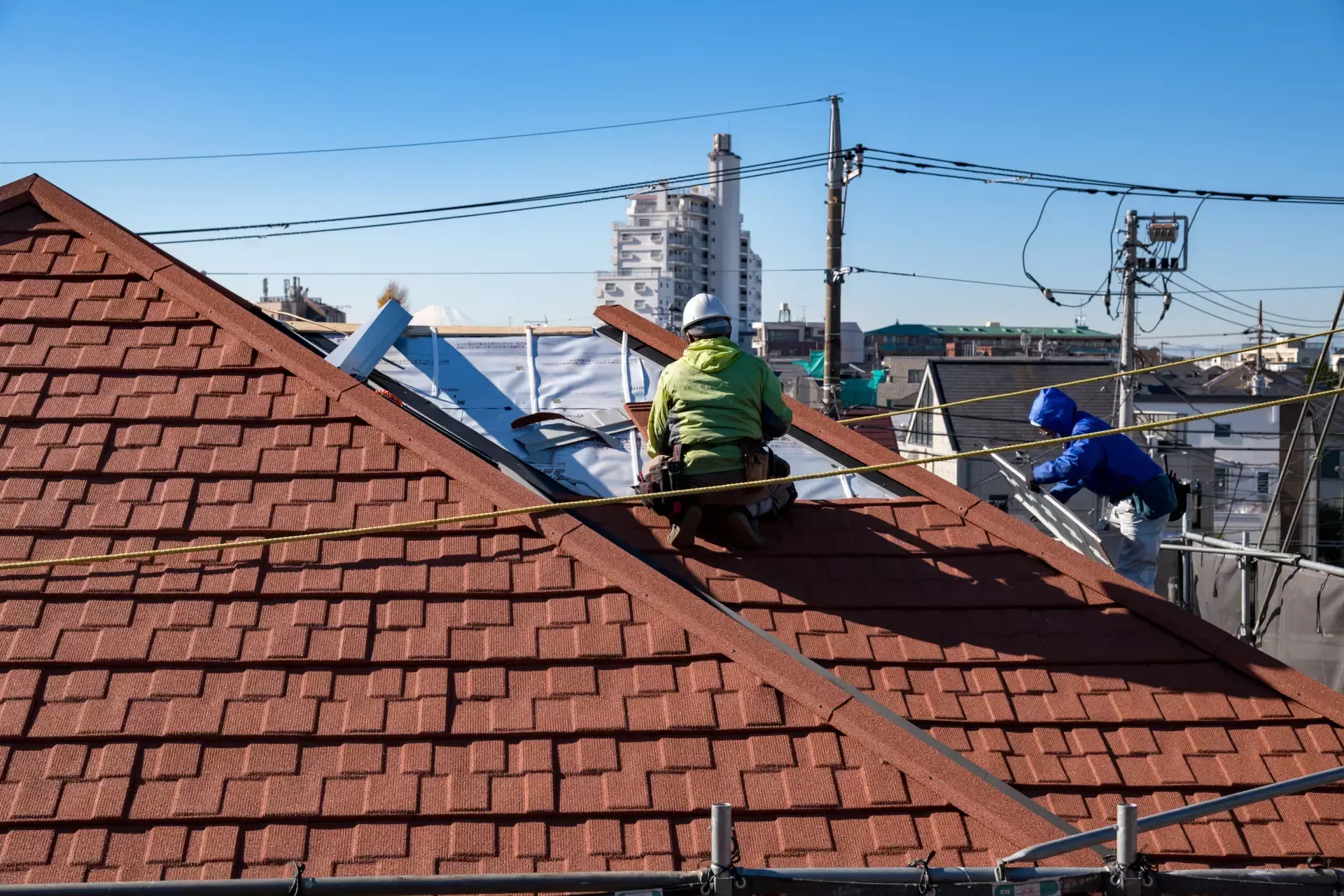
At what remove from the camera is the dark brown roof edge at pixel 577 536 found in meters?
4.04

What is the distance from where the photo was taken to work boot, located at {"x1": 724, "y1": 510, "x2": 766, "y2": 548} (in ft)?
16.5

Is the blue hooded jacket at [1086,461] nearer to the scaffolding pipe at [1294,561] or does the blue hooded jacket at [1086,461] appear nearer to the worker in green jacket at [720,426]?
the scaffolding pipe at [1294,561]

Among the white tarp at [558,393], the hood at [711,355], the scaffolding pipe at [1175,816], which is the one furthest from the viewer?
the white tarp at [558,393]

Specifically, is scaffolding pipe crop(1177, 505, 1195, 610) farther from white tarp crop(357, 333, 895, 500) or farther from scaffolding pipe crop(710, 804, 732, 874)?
scaffolding pipe crop(710, 804, 732, 874)

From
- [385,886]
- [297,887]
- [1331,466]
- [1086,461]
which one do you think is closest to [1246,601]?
[1086,461]

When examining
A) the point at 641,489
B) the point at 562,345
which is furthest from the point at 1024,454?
the point at 641,489

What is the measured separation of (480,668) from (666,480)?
1222 mm

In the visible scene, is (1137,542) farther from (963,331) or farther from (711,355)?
(963,331)

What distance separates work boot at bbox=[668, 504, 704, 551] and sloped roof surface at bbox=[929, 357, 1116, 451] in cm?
2670

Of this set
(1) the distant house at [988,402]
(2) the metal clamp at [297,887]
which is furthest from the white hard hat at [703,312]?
(1) the distant house at [988,402]

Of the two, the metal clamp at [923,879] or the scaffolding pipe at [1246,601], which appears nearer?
the metal clamp at [923,879]

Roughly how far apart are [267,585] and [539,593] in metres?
1.09

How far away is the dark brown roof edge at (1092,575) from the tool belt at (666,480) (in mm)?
1119

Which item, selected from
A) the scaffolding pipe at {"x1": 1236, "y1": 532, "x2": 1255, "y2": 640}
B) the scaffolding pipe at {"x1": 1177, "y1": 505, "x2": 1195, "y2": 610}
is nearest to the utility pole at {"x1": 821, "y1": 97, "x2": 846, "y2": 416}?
the scaffolding pipe at {"x1": 1177, "y1": 505, "x2": 1195, "y2": 610}
